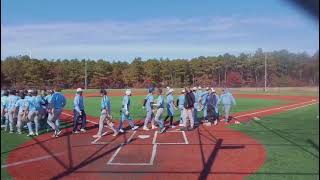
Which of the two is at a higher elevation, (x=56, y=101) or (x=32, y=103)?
(x=32, y=103)

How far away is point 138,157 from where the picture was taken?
32.2 ft

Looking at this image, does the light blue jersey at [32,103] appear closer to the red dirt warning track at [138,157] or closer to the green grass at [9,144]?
the green grass at [9,144]

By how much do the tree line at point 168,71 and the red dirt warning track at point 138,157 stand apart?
150 centimetres

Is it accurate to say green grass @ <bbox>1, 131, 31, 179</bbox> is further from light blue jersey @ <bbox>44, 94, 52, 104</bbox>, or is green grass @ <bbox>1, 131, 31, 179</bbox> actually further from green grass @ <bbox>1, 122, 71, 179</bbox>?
→ light blue jersey @ <bbox>44, 94, 52, 104</bbox>

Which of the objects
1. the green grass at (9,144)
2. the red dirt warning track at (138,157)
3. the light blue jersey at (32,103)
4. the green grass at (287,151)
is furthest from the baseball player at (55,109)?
the green grass at (287,151)

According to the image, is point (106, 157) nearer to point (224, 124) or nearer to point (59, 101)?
point (59, 101)

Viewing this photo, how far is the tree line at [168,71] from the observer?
3.32 m

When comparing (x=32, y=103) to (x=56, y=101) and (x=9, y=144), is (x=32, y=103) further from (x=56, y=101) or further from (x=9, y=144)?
(x=56, y=101)

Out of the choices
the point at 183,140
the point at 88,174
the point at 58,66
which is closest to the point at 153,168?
the point at 88,174

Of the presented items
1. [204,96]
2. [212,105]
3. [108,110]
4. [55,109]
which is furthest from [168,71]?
[55,109]

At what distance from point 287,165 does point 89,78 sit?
15.1m

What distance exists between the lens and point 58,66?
19.7 meters

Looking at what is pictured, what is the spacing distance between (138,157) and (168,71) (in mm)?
28036

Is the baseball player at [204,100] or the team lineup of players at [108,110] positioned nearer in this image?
the team lineup of players at [108,110]
